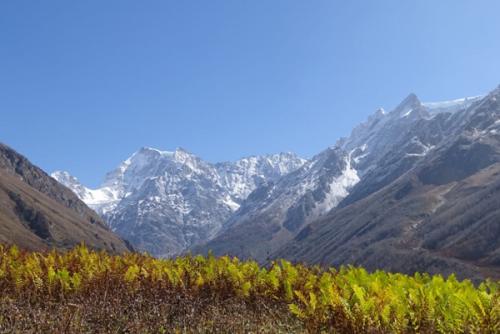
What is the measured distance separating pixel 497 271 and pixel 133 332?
7940 inches

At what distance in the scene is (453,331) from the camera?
6242 mm

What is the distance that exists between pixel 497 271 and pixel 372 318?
658ft

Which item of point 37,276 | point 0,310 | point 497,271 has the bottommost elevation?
point 0,310

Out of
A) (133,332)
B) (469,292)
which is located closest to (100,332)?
(133,332)

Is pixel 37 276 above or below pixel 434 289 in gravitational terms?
above

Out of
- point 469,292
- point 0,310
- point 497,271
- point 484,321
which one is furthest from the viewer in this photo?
point 497,271

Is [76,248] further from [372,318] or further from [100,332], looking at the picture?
[372,318]

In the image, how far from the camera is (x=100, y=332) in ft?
21.8

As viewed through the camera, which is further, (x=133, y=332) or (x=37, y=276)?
(x=37, y=276)

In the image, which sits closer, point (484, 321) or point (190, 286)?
point (484, 321)

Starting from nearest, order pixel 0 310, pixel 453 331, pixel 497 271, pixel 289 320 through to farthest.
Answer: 1. pixel 453 331
2. pixel 0 310
3. pixel 289 320
4. pixel 497 271

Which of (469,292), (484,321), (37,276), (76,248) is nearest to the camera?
(484,321)

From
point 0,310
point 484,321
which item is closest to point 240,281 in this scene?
point 0,310

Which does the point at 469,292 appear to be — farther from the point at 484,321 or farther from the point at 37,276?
the point at 37,276
